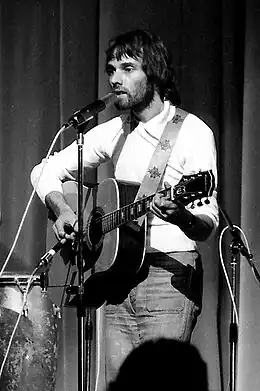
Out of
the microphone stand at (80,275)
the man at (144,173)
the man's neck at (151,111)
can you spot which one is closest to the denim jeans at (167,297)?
the man at (144,173)

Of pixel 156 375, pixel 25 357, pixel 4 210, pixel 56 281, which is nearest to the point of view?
pixel 156 375

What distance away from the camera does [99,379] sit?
3094 millimetres

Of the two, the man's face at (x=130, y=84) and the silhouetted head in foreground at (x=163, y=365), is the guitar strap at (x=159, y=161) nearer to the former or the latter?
the man's face at (x=130, y=84)

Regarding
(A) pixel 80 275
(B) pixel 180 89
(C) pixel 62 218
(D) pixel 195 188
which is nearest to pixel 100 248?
(C) pixel 62 218

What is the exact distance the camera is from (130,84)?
2.35 metres

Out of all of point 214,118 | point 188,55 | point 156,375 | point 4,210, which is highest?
point 188,55

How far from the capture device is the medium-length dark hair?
2387 mm

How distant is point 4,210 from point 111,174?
54cm

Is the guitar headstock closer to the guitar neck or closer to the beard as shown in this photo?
the guitar neck

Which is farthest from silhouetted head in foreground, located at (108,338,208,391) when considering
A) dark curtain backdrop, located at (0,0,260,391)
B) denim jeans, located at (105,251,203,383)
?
dark curtain backdrop, located at (0,0,260,391)

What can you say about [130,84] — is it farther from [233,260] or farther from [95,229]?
[233,260]

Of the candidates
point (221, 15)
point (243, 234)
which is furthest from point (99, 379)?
point (221, 15)

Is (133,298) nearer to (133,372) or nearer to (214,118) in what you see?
(133,372)

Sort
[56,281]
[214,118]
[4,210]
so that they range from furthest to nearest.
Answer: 1. [4,210]
2. [214,118]
3. [56,281]
